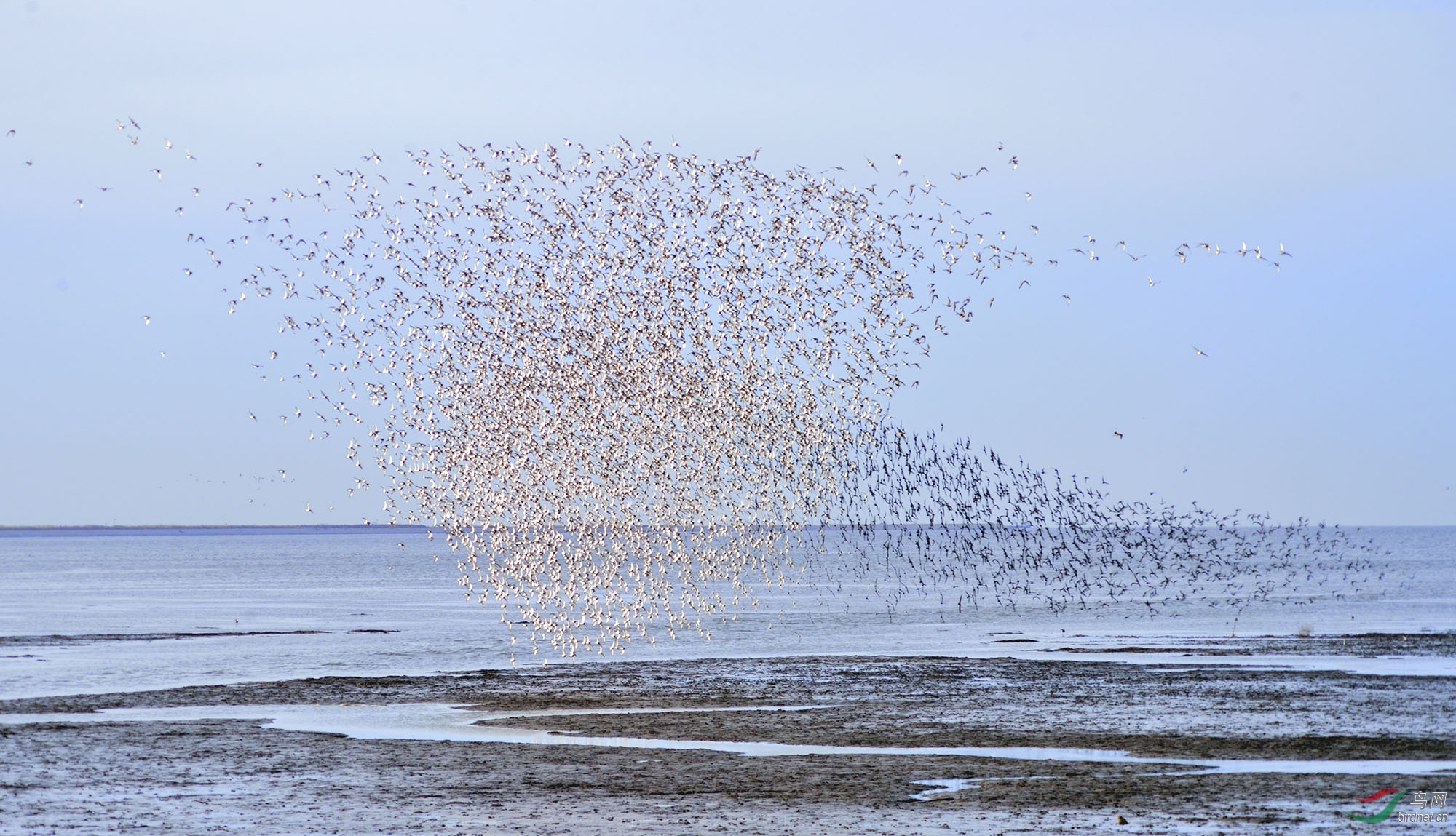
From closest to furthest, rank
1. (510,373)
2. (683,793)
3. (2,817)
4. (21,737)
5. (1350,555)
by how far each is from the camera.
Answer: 1. (2,817)
2. (683,793)
3. (21,737)
4. (510,373)
5. (1350,555)

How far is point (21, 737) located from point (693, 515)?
430 inches

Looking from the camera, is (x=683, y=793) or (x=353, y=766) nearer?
(x=683, y=793)

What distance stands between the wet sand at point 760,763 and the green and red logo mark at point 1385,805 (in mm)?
180

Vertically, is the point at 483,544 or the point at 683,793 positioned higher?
the point at 483,544

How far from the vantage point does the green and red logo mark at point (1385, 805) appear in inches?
595

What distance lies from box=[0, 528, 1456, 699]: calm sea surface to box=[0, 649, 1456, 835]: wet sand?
487cm

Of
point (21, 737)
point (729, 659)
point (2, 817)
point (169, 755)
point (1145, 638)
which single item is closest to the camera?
point (2, 817)

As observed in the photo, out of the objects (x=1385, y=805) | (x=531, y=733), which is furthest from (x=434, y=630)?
(x=1385, y=805)

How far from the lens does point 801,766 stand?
19188 millimetres

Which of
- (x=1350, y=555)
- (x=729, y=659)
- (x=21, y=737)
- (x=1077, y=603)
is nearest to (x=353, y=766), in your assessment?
(x=21, y=737)

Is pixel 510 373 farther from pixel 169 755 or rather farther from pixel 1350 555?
pixel 1350 555
